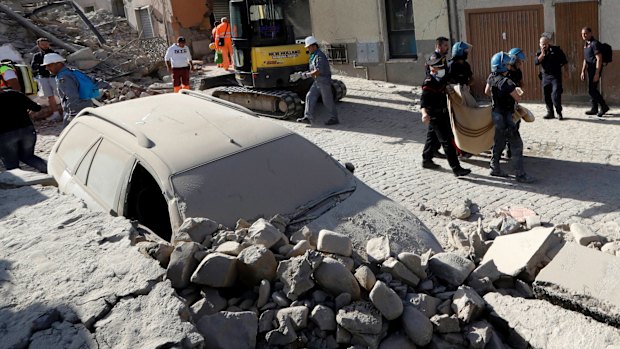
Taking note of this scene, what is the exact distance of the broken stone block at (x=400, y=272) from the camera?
3.94m

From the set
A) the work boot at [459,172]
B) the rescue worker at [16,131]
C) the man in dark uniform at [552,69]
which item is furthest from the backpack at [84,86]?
the man in dark uniform at [552,69]

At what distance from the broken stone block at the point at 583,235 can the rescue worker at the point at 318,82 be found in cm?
677

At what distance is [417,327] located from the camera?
357 centimetres

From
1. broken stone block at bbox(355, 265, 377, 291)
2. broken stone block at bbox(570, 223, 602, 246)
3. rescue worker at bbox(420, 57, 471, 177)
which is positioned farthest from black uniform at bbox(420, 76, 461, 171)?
broken stone block at bbox(355, 265, 377, 291)

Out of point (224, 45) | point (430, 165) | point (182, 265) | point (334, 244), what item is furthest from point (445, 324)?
point (224, 45)

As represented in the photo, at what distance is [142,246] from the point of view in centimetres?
407

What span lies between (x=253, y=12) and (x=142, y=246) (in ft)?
32.8

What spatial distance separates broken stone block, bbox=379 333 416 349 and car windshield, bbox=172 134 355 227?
5.93 feet

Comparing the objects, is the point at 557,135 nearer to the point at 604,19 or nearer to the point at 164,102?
the point at 604,19

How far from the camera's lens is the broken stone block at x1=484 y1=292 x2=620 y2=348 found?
373 cm

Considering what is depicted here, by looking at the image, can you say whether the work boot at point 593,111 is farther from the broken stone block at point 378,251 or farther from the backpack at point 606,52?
the broken stone block at point 378,251

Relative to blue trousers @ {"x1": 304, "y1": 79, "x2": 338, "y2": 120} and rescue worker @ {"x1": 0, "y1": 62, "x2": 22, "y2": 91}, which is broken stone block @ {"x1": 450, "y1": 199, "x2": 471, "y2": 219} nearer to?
blue trousers @ {"x1": 304, "y1": 79, "x2": 338, "y2": 120}

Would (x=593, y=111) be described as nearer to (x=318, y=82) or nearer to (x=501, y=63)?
(x=501, y=63)

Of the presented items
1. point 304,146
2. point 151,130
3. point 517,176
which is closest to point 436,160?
point 517,176
